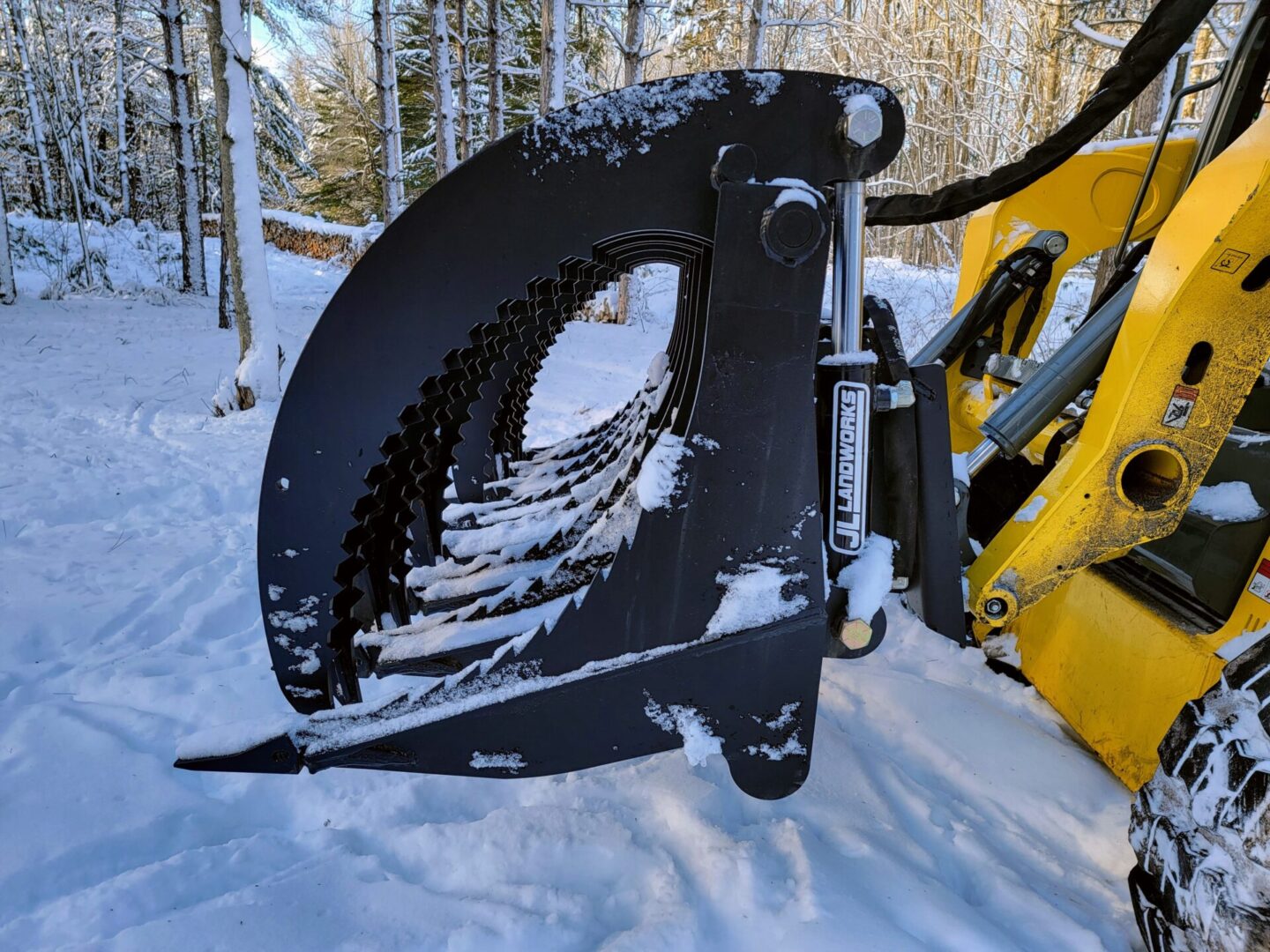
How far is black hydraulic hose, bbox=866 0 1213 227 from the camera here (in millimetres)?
1702

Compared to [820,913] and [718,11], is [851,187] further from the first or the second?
[718,11]

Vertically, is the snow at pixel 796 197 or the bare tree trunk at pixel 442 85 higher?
the bare tree trunk at pixel 442 85

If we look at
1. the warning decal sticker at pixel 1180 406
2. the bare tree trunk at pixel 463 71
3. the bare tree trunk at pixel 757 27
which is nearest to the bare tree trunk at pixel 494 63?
the bare tree trunk at pixel 463 71

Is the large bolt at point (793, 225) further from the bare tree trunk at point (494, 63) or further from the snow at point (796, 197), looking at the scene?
the bare tree trunk at point (494, 63)

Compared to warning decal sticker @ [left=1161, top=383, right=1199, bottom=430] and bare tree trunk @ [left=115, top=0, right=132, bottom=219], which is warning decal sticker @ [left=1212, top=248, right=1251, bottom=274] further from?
bare tree trunk @ [left=115, top=0, right=132, bottom=219]

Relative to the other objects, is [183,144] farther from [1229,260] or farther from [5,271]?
[1229,260]

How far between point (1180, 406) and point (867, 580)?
2.26ft

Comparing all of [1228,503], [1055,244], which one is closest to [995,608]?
[1228,503]

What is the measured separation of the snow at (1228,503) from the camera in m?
1.70

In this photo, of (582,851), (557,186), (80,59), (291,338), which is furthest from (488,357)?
(80,59)

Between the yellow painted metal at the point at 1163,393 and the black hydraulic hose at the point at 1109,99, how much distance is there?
34 cm

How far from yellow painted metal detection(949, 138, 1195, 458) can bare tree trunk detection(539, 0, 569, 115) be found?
8838mm

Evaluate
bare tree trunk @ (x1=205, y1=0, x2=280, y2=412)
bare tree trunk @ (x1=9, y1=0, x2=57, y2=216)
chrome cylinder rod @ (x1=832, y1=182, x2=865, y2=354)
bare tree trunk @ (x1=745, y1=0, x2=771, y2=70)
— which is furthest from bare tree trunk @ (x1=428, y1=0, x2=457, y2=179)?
chrome cylinder rod @ (x1=832, y1=182, x2=865, y2=354)

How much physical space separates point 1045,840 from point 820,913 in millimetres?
681
